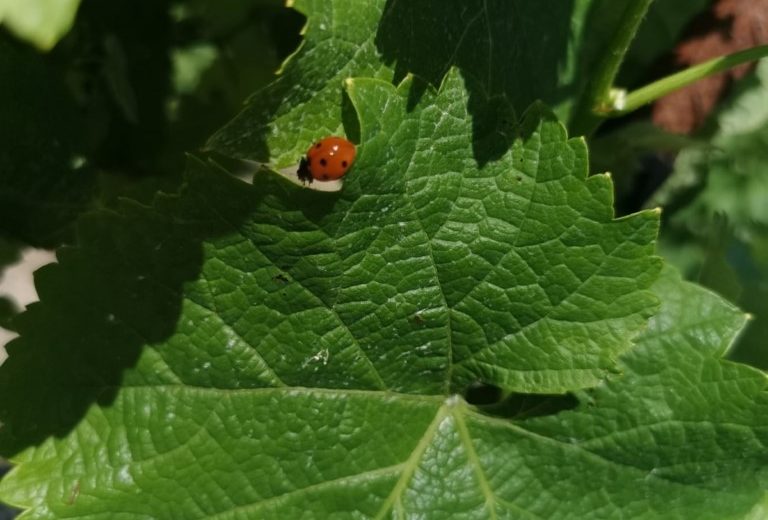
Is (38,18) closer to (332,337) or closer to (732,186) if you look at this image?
(332,337)

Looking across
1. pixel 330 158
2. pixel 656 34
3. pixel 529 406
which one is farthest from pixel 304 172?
pixel 656 34

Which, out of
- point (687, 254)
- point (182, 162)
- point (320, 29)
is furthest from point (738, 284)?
point (182, 162)

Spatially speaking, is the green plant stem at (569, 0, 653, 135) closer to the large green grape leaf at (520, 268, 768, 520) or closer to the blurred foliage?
the large green grape leaf at (520, 268, 768, 520)

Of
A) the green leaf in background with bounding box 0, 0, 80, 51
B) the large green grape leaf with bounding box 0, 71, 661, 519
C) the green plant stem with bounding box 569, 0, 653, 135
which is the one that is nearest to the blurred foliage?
the large green grape leaf with bounding box 0, 71, 661, 519

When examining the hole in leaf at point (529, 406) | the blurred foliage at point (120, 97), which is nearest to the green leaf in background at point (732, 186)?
the hole in leaf at point (529, 406)

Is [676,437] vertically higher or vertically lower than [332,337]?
lower
